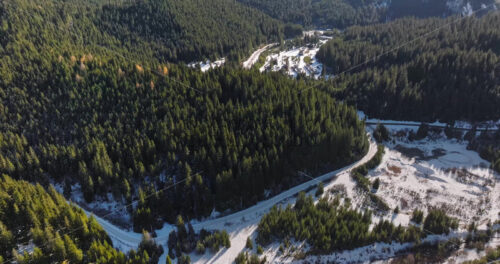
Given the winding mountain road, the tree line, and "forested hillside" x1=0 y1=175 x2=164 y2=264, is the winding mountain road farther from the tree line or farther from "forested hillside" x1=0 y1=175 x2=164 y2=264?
"forested hillside" x1=0 y1=175 x2=164 y2=264

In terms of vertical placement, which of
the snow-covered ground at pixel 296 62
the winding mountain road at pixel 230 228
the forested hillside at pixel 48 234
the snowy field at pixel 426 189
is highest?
the snow-covered ground at pixel 296 62

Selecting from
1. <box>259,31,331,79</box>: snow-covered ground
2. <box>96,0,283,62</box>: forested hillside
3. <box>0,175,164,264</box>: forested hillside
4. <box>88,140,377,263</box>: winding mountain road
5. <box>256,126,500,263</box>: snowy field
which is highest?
<box>96,0,283,62</box>: forested hillside

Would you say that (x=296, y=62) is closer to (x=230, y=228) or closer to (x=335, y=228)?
(x=230, y=228)

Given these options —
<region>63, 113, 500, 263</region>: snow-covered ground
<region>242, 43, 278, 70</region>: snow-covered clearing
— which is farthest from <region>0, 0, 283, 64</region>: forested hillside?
<region>63, 113, 500, 263</region>: snow-covered ground

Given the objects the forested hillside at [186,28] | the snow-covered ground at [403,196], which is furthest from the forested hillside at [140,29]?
the snow-covered ground at [403,196]

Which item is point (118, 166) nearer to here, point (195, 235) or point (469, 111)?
point (195, 235)

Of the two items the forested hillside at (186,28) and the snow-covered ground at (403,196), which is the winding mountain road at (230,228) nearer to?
the snow-covered ground at (403,196)
